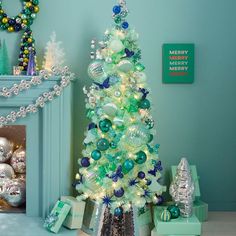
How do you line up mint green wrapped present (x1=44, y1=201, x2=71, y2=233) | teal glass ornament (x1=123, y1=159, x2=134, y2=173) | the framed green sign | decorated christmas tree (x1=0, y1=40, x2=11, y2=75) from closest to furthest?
teal glass ornament (x1=123, y1=159, x2=134, y2=173)
mint green wrapped present (x1=44, y1=201, x2=71, y2=233)
decorated christmas tree (x1=0, y1=40, x2=11, y2=75)
the framed green sign

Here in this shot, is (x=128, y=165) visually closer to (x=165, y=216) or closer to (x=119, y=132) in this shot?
(x=119, y=132)

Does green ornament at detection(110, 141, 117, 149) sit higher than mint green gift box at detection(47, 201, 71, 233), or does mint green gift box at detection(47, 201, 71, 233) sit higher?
green ornament at detection(110, 141, 117, 149)

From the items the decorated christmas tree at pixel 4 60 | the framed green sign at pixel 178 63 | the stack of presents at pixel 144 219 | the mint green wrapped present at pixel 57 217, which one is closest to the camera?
the stack of presents at pixel 144 219

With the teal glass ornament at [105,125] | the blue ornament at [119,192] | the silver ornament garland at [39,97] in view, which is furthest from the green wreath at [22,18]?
the blue ornament at [119,192]

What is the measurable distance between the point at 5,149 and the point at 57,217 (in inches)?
26.5

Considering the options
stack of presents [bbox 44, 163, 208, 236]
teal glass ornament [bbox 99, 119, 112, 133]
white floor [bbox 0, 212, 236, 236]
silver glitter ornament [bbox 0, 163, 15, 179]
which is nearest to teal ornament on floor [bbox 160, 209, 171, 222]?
stack of presents [bbox 44, 163, 208, 236]

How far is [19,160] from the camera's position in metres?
3.18

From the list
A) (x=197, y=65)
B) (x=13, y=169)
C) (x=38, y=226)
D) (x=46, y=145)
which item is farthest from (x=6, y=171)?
(x=197, y=65)

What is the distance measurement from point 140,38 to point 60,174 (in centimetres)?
106

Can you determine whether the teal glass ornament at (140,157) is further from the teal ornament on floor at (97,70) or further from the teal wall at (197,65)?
the teal wall at (197,65)

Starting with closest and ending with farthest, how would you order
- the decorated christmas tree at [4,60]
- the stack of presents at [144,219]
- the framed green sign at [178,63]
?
the stack of presents at [144,219], the decorated christmas tree at [4,60], the framed green sign at [178,63]

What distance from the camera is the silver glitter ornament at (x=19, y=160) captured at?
3.17 meters

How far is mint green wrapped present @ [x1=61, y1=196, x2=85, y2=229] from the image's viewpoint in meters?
2.85

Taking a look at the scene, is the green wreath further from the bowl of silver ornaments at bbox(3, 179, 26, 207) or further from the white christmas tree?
the bowl of silver ornaments at bbox(3, 179, 26, 207)
